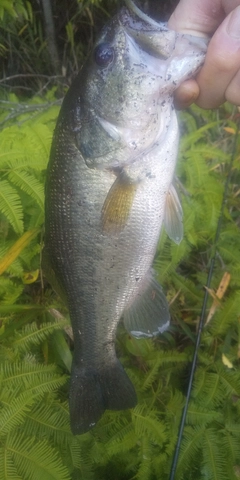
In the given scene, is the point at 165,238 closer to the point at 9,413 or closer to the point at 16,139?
the point at 16,139

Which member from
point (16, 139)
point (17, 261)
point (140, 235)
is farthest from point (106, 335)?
point (16, 139)

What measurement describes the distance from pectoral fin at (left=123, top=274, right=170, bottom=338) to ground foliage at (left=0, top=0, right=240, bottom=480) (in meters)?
0.60

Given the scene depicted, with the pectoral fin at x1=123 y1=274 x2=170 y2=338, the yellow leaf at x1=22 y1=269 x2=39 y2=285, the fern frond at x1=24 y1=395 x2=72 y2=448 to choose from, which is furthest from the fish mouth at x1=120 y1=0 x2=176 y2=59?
the fern frond at x1=24 y1=395 x2=72 y2=448

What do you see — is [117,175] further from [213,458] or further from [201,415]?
[213,458]

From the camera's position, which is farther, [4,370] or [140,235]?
[4,370]

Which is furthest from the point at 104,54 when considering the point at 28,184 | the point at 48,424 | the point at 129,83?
the point at 48,424

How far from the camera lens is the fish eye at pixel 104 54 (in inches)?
55.6

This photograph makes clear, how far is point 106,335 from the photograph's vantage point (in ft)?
5.69

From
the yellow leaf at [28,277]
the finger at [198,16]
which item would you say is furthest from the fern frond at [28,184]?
the finger at [198,16]

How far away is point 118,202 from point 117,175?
0.11 metres

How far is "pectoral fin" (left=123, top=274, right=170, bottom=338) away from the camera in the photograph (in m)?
1.70

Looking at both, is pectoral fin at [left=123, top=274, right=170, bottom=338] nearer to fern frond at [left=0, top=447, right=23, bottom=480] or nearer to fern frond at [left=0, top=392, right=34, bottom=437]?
fern frond at [left=0, top=392, right=34, bottom=437]

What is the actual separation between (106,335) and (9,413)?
2.04ft

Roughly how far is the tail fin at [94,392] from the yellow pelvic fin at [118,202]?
691 mm
